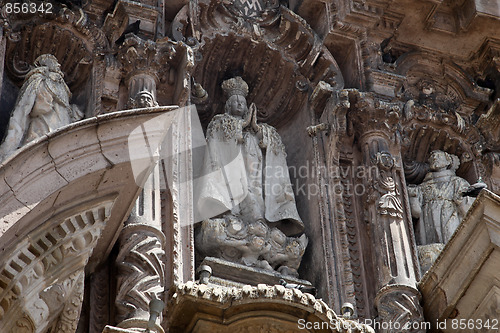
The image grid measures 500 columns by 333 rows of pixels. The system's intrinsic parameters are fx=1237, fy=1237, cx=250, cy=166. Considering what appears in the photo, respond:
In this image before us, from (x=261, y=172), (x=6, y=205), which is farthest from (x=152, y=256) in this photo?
(x=261, y=172)

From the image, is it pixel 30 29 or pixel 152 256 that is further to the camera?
pixel 30 29

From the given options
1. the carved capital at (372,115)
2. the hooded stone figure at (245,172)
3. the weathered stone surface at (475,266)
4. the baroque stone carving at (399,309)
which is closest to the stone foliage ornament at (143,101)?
the hooded stone figure at (245,172)

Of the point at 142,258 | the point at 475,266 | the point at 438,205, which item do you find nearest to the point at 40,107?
the point at 142,258

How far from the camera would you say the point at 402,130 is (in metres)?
13.3

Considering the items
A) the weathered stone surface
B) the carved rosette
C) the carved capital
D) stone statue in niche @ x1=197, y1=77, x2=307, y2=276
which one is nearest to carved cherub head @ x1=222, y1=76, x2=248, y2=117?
stone statue in niche @ x1=197, y1=77, x2=307, y2=276

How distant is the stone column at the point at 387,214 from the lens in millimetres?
11188

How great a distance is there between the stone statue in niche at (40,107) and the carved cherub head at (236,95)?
1979 millimetres

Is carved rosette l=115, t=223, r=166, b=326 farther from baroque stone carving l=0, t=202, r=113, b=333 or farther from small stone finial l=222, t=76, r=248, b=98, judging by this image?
small stone finial l=222, t=76, r=248, b=98

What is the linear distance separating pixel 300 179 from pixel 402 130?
49.8 inches

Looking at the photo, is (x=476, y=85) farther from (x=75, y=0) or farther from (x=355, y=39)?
(x=75, y=0)

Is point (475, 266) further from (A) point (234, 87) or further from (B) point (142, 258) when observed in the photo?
(A) point (234, 87)

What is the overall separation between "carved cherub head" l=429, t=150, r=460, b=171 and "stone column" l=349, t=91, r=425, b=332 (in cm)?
87

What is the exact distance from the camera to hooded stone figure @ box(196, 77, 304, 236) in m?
12.2

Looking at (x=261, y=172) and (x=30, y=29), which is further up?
(x=30, y=29)
